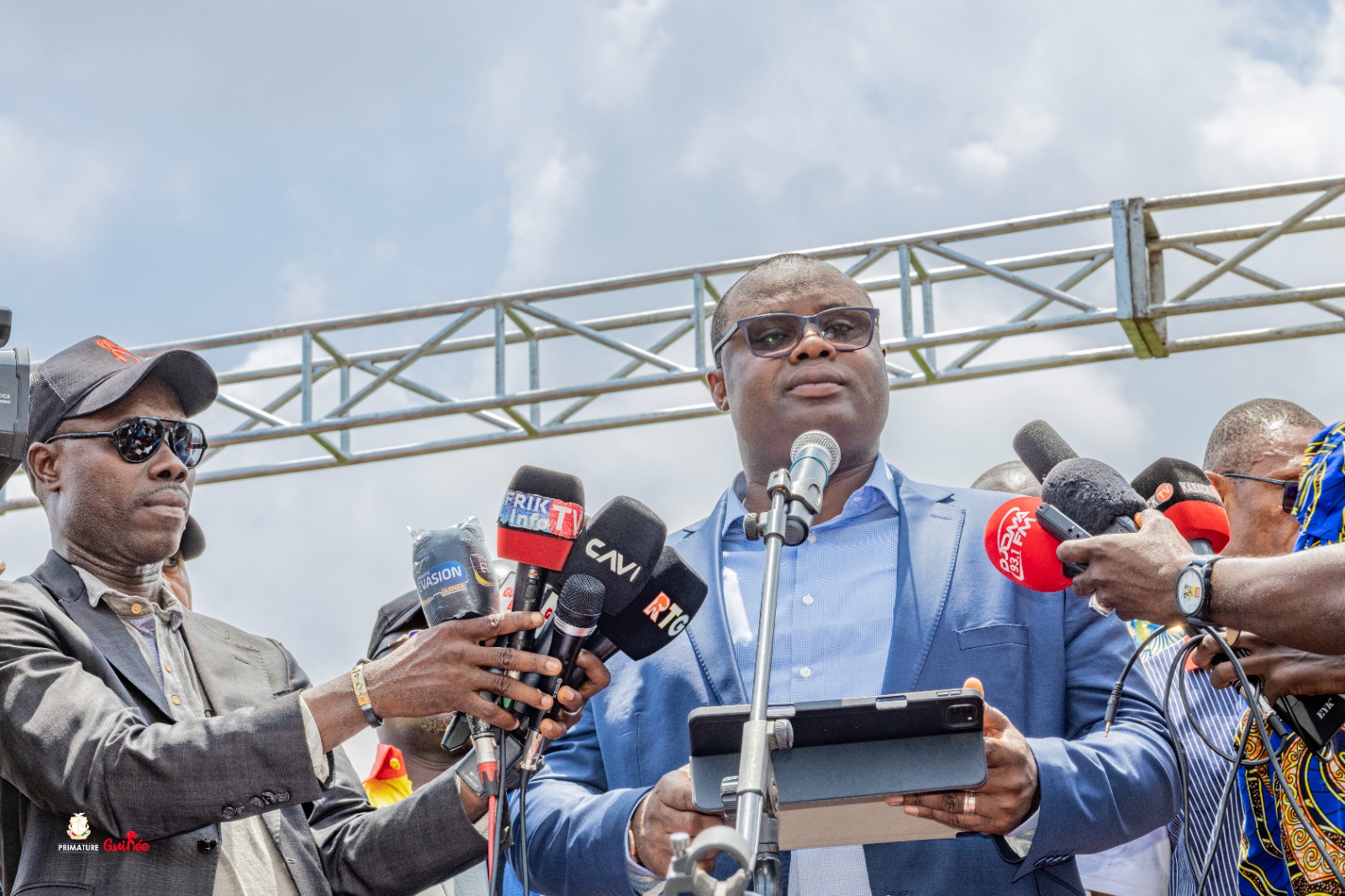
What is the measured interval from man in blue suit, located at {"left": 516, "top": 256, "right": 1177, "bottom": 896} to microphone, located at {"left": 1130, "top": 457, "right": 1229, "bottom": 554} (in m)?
0.97

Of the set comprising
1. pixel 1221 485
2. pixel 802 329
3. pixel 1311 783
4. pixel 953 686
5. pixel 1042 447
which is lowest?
pixel 1311 783

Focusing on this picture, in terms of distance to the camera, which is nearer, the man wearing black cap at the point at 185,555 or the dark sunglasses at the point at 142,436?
the dark sunglasses at the point at 142,436

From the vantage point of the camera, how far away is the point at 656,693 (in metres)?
3.71

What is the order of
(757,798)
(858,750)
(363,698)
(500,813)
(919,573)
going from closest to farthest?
(757,798) → (858,750) → (500,813) → (363,698) → (919,573)

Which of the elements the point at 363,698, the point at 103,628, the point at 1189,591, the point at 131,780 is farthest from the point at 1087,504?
the point at 103,628

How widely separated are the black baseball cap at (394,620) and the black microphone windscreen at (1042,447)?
7.12ft

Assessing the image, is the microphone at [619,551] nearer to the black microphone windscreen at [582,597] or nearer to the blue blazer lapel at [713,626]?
the black microphone windscreen at [582,597]

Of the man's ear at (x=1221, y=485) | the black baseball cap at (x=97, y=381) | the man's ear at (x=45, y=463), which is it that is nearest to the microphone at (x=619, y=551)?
the black baseball cap at (x=97, y=381)

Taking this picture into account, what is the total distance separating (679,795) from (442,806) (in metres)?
1.02

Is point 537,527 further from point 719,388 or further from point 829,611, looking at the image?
point 719,388

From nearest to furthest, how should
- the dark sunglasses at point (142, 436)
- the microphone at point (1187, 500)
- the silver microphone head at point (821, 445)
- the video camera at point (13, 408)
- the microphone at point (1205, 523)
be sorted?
the silver microphone head at point (821, 445) → the microphone at point (1205, 523) → the video camera at point (13, 408) → the dark sunglasses at point (142, 436) → the microphone at point (1187, 500)

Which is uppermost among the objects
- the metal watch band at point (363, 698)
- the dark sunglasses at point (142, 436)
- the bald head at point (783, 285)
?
the bald head at point (783, 285)

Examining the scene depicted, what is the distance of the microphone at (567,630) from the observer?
315cm

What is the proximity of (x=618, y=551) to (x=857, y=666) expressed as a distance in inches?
30.9
